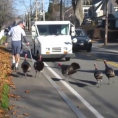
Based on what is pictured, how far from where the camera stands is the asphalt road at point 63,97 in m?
8.86

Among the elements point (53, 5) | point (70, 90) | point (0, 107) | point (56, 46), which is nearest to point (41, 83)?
point (70, 90)

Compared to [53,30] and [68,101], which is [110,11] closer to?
[53,30]

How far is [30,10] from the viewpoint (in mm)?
109750

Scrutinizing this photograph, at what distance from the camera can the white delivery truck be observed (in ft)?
68.3

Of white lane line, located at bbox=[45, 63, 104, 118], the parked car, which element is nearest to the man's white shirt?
white lane line, located at bbox=[45, 63, 104, 118]

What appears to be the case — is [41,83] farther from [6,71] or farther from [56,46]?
[56,46]

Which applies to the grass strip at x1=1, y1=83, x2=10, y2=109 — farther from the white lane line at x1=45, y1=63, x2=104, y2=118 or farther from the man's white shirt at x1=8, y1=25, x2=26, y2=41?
the man's white shirt at x1=8, y1=25, x2=26, y2=41

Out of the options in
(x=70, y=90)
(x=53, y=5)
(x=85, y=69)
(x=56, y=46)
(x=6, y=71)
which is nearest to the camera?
(x=70, y=90)

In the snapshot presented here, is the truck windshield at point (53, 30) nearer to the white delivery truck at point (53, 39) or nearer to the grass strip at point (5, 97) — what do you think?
the white delivery truck at point (53, 39)

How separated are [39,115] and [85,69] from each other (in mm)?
8581

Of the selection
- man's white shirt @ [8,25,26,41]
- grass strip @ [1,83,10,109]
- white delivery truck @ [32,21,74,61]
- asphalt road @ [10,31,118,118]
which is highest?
man's white shirt @ [8,25,26,41]

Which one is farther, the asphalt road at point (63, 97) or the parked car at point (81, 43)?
the parked car at point (81, 43)

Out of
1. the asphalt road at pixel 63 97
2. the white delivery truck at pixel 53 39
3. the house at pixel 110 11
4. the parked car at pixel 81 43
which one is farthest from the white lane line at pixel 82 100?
the house at pixel 110 11

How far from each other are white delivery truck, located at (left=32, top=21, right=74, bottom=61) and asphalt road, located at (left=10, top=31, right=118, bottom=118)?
5.83 m
